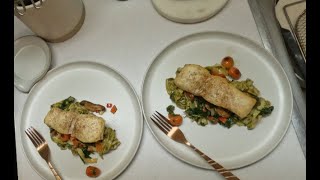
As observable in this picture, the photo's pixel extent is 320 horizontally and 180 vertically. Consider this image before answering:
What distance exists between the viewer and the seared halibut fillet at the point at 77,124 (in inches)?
46.0

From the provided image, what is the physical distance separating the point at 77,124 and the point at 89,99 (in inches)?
5.5

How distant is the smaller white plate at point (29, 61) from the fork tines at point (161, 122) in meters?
0.48

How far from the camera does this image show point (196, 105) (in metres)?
1.23

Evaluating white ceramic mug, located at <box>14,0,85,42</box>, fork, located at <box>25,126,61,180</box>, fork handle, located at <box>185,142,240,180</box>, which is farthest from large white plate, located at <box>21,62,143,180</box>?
fork handle, located at <box>185,142,240,180</box>

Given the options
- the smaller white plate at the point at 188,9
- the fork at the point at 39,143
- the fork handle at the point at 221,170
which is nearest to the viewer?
the fork handle at the point at 221,170

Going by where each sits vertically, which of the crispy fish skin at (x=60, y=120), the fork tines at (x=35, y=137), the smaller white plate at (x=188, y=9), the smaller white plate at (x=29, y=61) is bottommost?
the fork tines at (x=35, y=137)

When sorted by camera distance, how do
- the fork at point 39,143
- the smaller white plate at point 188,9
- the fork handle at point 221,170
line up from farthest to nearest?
the smaller white plate at point 188,9 < the fork at point 39,143 < the fork handle at point 221,170

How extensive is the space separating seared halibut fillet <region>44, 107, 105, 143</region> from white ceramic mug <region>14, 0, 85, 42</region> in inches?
12.5

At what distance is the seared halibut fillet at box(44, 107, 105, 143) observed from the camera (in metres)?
1.17

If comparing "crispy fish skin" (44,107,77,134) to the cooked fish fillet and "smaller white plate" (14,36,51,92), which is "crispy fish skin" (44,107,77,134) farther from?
the cooked fish fillet

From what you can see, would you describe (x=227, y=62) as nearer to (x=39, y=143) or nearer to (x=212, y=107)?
(x=212, y=107)

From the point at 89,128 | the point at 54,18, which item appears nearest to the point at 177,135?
the point at 89,128

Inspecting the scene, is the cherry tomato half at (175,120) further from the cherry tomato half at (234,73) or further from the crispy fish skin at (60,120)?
the crispy fish skin at (60,120)

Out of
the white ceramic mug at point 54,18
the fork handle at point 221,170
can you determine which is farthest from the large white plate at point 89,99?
the fork handle at point 221,170
